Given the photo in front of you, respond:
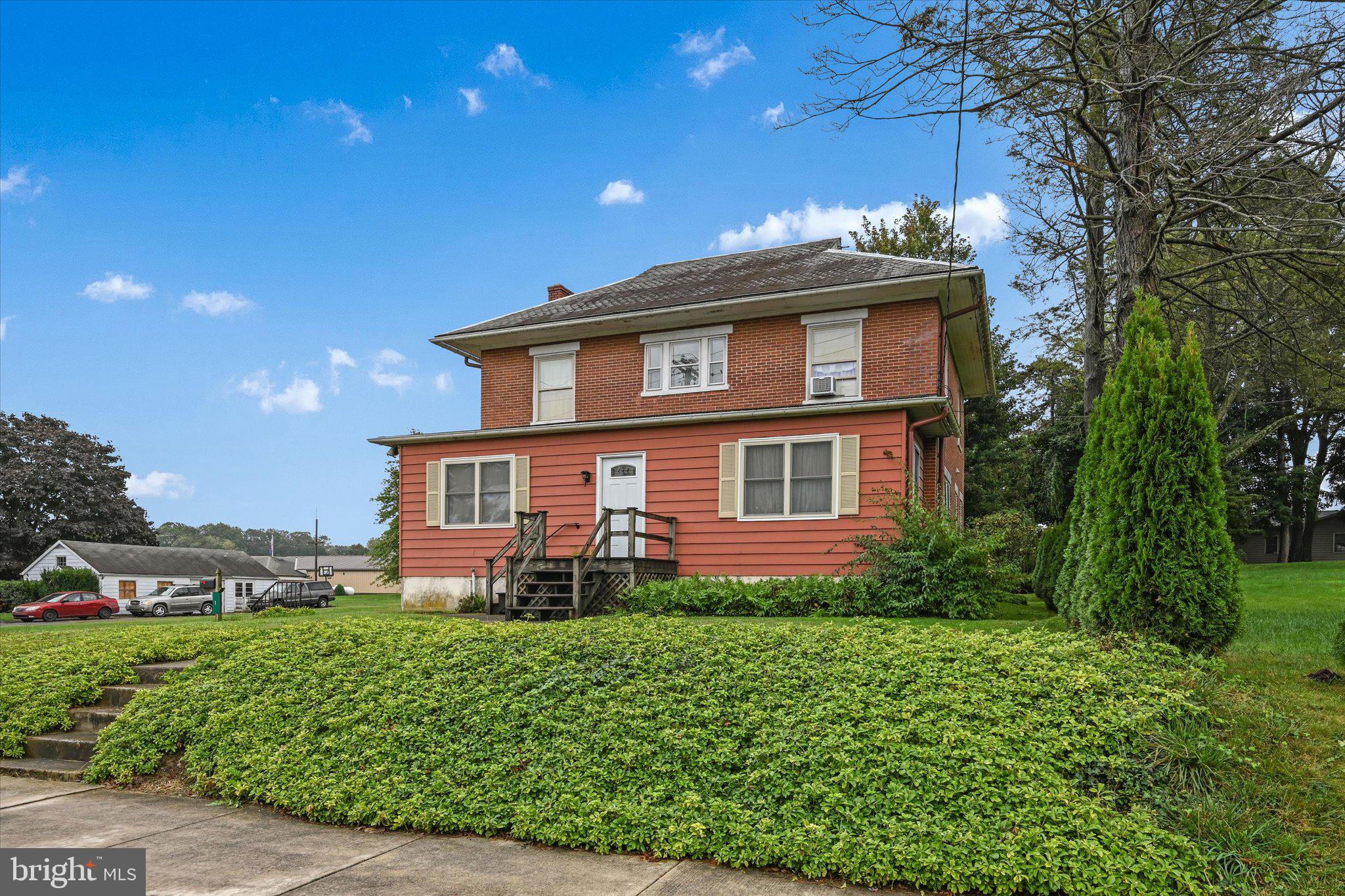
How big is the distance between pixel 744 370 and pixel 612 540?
4298 millimetres

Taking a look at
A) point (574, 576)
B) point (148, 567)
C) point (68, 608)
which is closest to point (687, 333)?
point (574, 576)

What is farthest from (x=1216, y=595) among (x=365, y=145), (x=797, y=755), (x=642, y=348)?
(x=365, y=145)

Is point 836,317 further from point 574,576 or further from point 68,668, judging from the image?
point 68,668

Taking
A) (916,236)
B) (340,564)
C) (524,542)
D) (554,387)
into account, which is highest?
(916,236)

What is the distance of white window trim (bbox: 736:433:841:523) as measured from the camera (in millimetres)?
13234

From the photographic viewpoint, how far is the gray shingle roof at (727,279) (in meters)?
15.1

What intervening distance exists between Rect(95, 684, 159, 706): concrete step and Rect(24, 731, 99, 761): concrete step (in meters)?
0.42

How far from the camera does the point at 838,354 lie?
15305 millimetres

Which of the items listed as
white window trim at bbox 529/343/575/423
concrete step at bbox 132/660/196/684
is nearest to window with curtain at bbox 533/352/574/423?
white window trim at bbox 529/343/575/423

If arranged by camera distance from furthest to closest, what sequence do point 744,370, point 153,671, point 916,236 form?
point 916,236
point 744,370
point 153,671

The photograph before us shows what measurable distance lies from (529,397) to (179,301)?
29.4 ft

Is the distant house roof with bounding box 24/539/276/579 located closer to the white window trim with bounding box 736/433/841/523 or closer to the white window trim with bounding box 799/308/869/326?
the white window trim with bounding box 736/433/841/523

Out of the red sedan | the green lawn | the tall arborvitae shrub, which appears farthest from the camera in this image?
the red sedan

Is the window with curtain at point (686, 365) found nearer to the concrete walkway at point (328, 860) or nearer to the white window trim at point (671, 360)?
the white window trim at point (671, 360)
